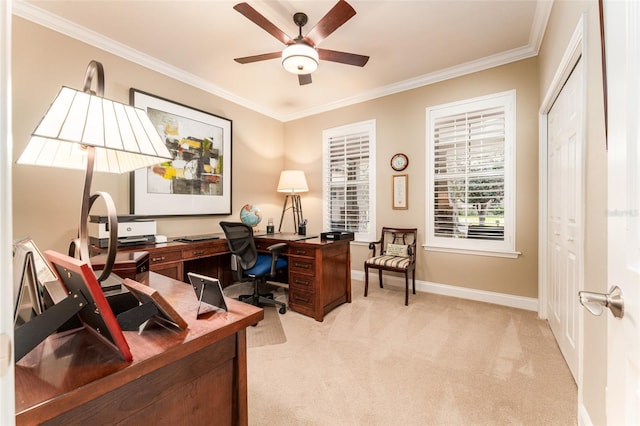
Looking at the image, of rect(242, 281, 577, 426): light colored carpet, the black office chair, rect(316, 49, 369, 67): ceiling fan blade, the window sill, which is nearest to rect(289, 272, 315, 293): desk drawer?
the black office chair

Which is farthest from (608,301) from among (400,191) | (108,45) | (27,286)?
(108,45)

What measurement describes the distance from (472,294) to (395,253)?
1.02 meters

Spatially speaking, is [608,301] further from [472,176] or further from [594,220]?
[472,176]

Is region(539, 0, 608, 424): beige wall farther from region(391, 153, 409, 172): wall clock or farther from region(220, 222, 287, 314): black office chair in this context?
region(220, 222, 287, 314): black office chair

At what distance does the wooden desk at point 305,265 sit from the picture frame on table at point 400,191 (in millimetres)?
1086

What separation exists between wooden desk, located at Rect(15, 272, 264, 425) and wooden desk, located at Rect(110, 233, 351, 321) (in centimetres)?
183

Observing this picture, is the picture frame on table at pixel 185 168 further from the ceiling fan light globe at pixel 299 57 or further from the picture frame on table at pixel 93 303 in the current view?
the picture frame on table at pixel 93 303

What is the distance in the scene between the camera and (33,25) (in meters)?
2.36

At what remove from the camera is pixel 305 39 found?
229 cm

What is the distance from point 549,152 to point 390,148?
1803mm

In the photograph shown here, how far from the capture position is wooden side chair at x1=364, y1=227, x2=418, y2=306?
3.31 metres

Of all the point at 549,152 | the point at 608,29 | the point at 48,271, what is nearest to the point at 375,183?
the point at 549,152

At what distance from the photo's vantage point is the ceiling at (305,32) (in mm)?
2343

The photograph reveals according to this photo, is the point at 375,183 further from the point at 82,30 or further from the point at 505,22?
the point at 82,30
